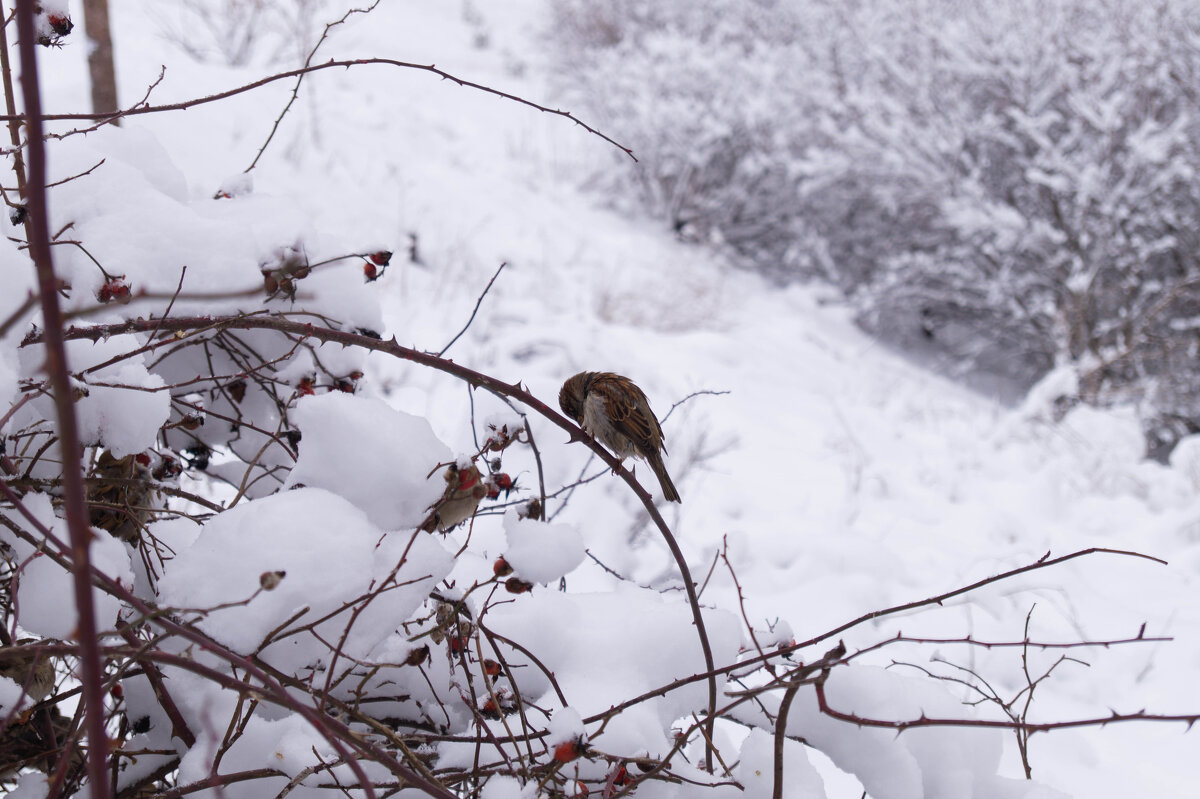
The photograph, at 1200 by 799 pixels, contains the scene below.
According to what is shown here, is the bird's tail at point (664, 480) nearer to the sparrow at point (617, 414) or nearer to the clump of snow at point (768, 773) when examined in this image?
the sparrow at point (617, 414)

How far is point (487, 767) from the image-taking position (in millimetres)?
879

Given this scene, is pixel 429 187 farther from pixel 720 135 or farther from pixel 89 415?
pixel 89 415

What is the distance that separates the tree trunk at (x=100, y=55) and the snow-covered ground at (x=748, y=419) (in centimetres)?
34

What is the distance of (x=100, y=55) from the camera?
3102 mm

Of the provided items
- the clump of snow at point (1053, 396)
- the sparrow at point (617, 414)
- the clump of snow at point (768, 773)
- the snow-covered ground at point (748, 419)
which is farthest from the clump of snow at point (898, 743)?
the clump of snow at point (1053, 396)

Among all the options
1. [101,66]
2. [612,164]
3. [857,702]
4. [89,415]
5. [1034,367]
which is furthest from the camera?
[612,164]

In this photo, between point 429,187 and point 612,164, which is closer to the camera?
point 429,187

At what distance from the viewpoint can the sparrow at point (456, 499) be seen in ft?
2.86

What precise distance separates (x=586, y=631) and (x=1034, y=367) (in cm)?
735

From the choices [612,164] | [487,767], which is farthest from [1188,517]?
[612,164]

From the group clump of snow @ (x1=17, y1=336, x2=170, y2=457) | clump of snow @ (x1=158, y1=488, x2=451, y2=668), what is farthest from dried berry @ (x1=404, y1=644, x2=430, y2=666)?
clump of snow @ (x1=17, y1=336, x2=170, y2=457)

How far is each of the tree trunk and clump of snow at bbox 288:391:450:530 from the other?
2594mm

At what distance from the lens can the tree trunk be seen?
9.66 feet

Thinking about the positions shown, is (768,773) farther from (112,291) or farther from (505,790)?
(112,291)
